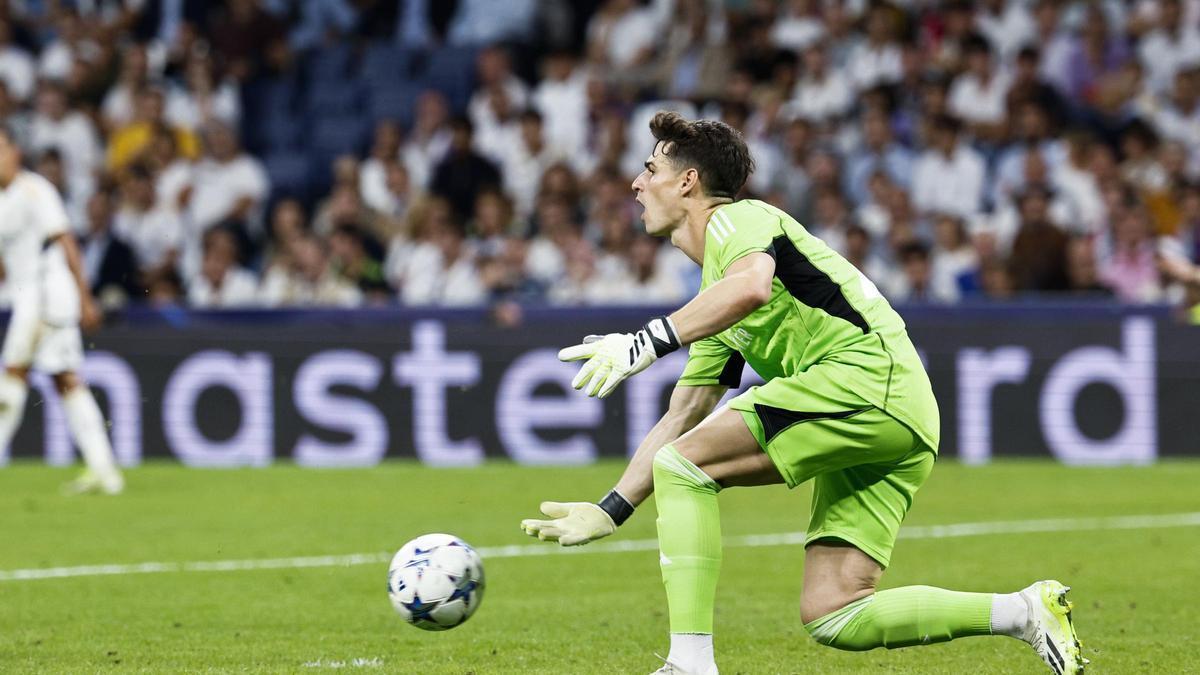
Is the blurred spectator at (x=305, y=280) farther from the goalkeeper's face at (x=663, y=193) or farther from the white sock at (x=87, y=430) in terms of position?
the goalkeeper's face at (x=663, y=193)

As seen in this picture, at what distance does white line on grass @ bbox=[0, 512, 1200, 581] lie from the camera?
9.62m

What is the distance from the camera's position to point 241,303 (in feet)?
53.4

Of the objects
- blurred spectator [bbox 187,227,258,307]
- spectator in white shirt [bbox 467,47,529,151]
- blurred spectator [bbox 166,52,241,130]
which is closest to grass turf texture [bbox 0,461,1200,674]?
blurred spectator [bbox 187,227,258,307]

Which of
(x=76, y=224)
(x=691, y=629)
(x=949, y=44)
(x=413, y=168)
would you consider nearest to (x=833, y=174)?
(x=949, y=44)

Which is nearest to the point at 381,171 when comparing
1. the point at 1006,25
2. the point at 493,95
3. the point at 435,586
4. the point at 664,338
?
the point at 493,95

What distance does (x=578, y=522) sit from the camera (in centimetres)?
586

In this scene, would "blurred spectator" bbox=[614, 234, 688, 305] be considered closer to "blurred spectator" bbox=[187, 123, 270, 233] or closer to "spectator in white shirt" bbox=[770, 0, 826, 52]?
"spectator in white shirt" bbox=[770, 0, 826, 52]

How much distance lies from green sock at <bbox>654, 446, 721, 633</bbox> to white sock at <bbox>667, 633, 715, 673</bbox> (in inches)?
0.8

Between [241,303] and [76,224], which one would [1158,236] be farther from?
[76,224]

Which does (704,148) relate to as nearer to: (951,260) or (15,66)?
(951,260)

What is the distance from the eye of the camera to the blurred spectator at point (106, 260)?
58.5ft

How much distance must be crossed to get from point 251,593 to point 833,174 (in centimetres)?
905

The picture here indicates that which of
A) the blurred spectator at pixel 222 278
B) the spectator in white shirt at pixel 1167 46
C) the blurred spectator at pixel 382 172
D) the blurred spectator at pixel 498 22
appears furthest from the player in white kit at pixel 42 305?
the spectator in white shirt at pixel 1167 46

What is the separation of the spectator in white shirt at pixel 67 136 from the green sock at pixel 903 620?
15480mm
